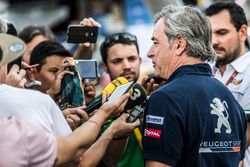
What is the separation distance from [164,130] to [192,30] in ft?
2.32

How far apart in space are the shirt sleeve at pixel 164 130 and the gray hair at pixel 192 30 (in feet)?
1.38

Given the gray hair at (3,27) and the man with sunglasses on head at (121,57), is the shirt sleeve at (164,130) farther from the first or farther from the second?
the man with sunglasses on head at (121,57)

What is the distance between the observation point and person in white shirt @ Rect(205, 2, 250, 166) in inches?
261

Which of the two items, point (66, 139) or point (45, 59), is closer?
point (66, 139)

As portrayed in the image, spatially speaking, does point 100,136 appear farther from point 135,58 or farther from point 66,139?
point 135,58

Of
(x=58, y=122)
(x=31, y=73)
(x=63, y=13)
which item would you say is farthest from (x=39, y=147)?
(x=63, y=13)

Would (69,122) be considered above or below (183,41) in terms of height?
below

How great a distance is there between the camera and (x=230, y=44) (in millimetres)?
6844

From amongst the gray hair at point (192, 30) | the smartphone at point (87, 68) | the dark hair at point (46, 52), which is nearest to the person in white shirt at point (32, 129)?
the gray hair at point (192, 30)

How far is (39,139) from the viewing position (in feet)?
14.3

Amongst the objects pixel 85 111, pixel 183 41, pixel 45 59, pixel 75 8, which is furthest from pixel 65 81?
pixel 75 8

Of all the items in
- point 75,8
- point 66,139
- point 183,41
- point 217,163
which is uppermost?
point 183,41

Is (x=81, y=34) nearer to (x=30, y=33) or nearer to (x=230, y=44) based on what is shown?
(x=230, y=44)

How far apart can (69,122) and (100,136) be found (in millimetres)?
232
